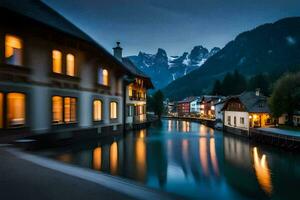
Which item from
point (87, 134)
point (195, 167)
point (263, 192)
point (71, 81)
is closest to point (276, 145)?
point (195, 167)

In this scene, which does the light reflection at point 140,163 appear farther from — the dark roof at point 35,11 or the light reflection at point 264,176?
the dark roof at point 35,11

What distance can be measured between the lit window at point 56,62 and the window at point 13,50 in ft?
9.41

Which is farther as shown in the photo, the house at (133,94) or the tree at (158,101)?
the tree at (158,101)

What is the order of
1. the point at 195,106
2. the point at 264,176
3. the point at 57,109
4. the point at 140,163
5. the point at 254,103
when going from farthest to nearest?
the point at 195,106 → the point at 254,103 → the point at 57,109 → the point at 140,163 → the point at 264,176

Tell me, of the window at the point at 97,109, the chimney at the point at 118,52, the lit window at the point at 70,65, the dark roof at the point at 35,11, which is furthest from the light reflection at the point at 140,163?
the chimney at the point at 118,52

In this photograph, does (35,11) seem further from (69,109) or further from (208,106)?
(208,106)

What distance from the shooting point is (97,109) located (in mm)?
24359

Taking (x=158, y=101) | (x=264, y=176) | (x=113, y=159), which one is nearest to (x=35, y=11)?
(x=113, y=159)

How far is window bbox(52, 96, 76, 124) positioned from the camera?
18355 millimetres

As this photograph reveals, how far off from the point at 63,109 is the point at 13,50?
5955mm

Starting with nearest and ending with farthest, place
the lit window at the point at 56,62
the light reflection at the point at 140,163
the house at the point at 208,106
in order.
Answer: the light reflection at the point at 140,163 < the lit window at the point at 56,62 < the house at the point at 208,106

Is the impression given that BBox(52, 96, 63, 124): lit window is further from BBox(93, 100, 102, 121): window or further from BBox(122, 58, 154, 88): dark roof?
BBox(122, 58, 154, 88): dark roof

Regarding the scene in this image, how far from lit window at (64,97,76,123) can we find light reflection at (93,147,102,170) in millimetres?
3325

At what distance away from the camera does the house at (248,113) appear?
131 feet
